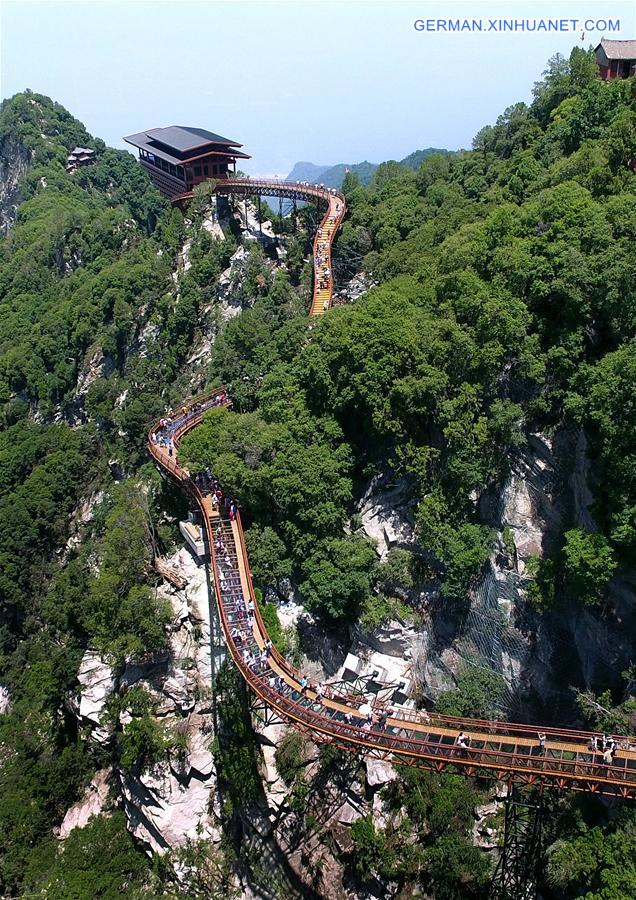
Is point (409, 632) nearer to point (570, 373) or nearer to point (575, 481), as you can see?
point (575, 481)

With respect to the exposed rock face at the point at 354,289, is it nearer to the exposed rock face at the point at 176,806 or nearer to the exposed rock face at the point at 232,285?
the exposed rock face at the point at 232,285

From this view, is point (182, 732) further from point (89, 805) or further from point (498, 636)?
point (498, 636)

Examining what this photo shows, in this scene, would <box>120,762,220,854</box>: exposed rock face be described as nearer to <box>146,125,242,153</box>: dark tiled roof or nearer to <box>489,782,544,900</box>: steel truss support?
<box>489,782,544,900</box>: steel truss support

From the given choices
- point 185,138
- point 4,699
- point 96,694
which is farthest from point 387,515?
point 185,138

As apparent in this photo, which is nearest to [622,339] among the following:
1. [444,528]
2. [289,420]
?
[444,528]

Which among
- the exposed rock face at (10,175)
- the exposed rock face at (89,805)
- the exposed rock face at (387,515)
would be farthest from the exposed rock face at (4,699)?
Answer: the exposed rock face at (10,175)

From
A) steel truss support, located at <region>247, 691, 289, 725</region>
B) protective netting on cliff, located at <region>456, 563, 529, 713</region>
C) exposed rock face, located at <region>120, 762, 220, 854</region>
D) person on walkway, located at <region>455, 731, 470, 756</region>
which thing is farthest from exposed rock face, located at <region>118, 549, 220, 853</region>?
person on walkway, located at <region>455, 731, 470, 756</region>
